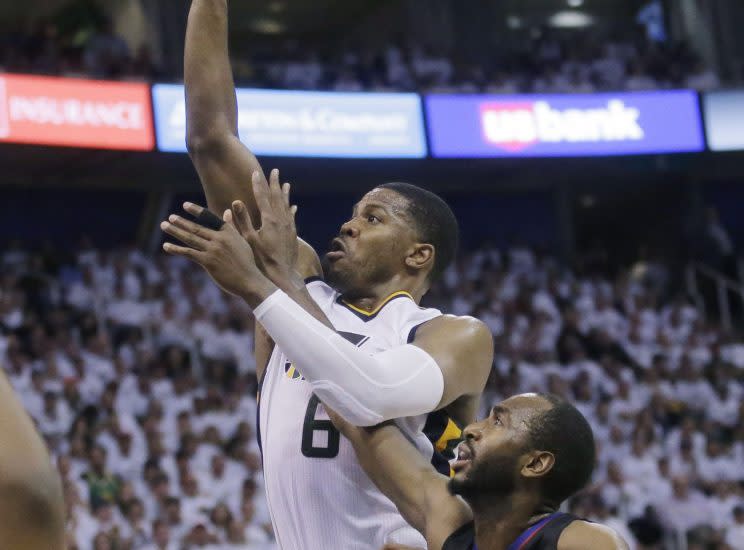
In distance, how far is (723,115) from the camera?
17641 millimetres

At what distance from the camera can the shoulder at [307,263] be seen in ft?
11.5

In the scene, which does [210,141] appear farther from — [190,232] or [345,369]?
[345,369]

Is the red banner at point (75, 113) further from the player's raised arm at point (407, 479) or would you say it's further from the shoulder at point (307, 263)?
the player's raised arm at point (407, 479)

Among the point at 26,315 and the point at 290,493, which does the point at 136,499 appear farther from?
the point at 290,493

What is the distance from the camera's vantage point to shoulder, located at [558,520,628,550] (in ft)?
8.98

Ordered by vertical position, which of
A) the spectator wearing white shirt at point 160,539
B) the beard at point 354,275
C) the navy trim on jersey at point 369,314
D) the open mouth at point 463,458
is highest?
the beard at point 354,275

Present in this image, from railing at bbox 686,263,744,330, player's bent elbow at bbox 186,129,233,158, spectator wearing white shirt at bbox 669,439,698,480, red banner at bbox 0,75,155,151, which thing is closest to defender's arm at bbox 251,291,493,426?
player's bent elbow at bbox 186,129,233,158

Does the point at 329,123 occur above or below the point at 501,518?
above

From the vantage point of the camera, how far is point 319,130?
52.2 feet

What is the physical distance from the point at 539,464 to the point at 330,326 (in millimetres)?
634

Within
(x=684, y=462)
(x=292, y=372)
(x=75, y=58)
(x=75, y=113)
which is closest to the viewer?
(x=292, y=372)

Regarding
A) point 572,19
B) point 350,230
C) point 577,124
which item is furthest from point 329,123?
point 350,230

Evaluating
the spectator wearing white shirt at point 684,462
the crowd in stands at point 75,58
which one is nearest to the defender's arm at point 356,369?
the spectator wearing white shirt at point 684,462

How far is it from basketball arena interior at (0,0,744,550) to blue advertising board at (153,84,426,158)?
0.03 metres
